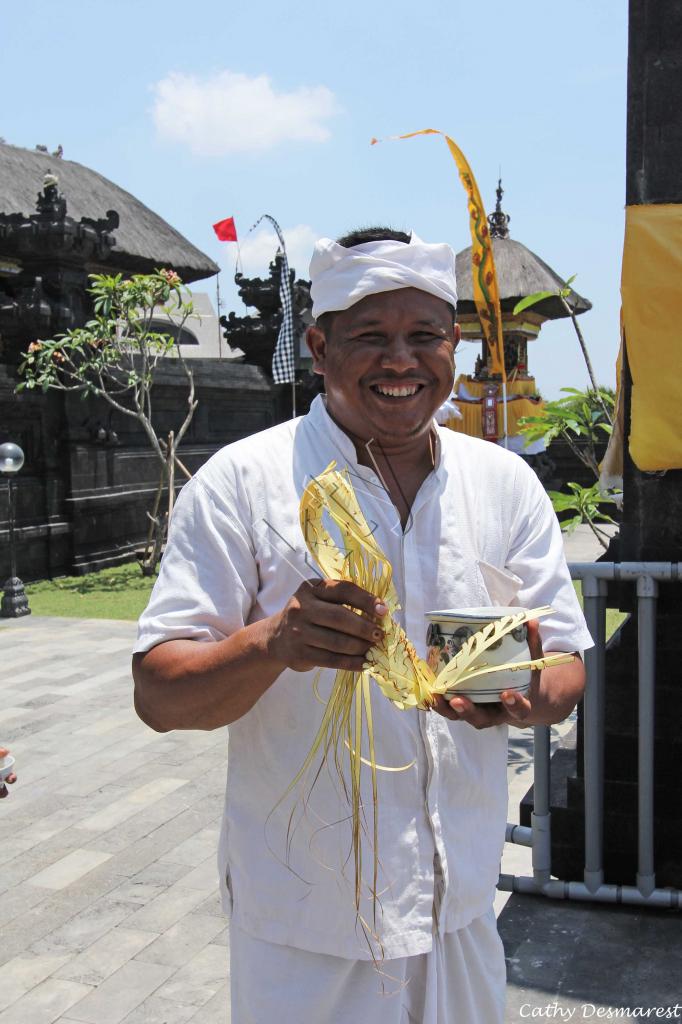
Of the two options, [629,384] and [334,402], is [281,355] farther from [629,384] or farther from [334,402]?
[334,402]

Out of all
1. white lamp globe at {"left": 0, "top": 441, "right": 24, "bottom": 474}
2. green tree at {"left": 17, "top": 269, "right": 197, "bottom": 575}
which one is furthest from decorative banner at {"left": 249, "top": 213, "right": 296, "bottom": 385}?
white lamp globe at {"left": 0, "top": 441, "right": 24, "bottom": 474}

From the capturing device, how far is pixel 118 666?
A: 7.61 metres

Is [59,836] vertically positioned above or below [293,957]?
below

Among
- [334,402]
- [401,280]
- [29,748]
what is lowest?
[29,748]

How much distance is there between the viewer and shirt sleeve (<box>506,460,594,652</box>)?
1.77 meters

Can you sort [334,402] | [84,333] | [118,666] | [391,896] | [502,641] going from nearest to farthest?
[502,641], [391,896], [334,402], [118,666], [84,333]

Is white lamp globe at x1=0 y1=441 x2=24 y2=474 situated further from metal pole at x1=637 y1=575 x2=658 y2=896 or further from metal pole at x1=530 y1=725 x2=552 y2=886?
metal pole at x1=637 y1=575 x2=658 y2=896

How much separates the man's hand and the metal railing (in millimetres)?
1218

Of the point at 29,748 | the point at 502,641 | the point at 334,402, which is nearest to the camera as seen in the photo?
the point at 502,641

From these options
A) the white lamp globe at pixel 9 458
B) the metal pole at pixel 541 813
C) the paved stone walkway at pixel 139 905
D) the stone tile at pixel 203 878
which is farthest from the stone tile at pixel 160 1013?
the white lamp globe at pixel 9 458

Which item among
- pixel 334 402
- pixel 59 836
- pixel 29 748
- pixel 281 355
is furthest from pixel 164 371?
pixel 334 402

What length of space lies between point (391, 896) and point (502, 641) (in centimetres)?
47

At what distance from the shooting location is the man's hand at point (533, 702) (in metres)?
1.45

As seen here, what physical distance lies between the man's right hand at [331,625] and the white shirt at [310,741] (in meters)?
0.21
